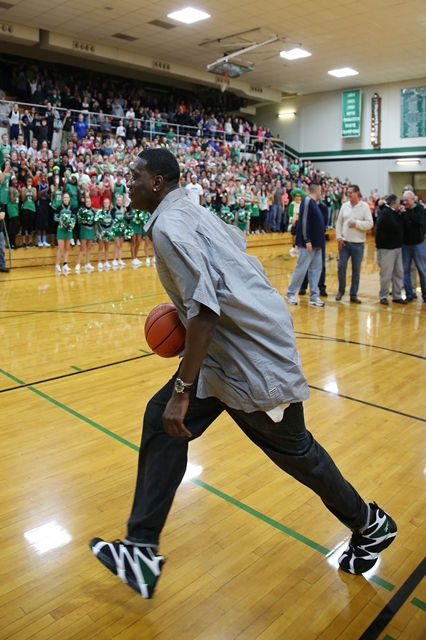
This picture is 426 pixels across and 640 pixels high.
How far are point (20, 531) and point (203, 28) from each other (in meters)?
18.2

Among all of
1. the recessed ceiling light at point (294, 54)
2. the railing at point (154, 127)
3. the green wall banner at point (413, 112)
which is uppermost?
the recessed ceiling light at point (294, 54)

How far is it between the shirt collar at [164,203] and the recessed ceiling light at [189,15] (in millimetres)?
16177

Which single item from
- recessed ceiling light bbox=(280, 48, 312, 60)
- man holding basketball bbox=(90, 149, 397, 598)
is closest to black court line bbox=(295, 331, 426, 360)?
man holding basketball bbox=(90, 149, 397, 598)

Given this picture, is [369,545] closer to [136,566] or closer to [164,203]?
[136,566]

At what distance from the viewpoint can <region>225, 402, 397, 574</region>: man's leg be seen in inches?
82.1

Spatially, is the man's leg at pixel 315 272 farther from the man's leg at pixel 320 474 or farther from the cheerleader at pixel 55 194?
the cheerleader at pixel 55 194

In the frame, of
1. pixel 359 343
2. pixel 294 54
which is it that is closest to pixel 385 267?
pixel 359 343

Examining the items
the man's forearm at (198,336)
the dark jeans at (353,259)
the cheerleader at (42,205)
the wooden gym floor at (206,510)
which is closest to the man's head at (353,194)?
the dark jeans at (353,259)

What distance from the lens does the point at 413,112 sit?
25.4 metres

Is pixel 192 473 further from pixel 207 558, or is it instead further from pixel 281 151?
pixel 281 151

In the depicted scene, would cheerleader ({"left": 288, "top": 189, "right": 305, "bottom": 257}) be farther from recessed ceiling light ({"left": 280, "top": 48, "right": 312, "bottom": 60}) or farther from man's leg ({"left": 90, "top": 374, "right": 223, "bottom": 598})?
man's leg ({"left": 90, "top": 374, "right": 223, "bottom": 598})

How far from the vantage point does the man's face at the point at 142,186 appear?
6.81 ft

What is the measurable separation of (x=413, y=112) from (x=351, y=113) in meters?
2.91

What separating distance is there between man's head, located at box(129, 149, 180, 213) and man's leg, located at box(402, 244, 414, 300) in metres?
7.41
